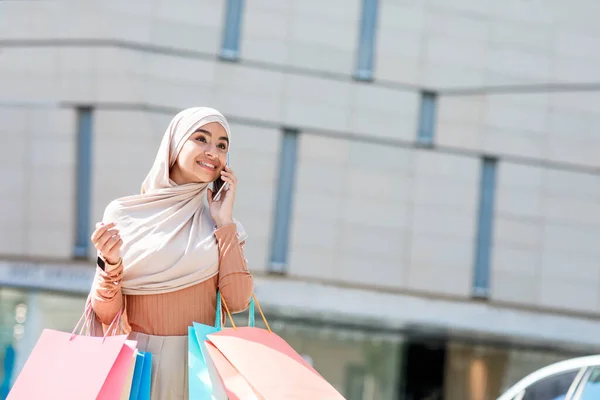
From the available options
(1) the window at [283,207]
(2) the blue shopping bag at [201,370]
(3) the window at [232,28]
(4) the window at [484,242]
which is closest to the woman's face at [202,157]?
(2) the blue shopping bag at [201,370]

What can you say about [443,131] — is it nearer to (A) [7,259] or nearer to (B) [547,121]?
(B) [547,121]

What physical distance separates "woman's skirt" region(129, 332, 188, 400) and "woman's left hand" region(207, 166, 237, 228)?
37cm

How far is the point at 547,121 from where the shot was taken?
50.0 feet

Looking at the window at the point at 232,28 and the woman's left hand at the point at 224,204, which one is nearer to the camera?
the woman's left hand at the point at 224,204

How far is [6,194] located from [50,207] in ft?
2.16

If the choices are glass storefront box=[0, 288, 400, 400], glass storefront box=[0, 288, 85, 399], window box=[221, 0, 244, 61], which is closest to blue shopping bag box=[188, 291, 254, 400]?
glass storefront box=[0, 288, 400, 400]

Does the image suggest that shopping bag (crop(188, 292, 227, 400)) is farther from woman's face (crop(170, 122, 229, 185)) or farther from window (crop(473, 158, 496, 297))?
window (crop(473, 158, 496, 297))

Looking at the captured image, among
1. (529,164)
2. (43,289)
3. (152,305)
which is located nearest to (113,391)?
(152,305)

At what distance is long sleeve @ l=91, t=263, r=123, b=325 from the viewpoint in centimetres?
259

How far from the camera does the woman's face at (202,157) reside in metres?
2.82

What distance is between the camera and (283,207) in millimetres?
14383

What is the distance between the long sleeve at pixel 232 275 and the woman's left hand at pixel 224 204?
7 cm

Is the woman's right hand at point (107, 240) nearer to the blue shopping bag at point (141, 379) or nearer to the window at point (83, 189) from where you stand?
the blue shopping bag at point (141, 379)

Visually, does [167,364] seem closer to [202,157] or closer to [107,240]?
[107,240]
